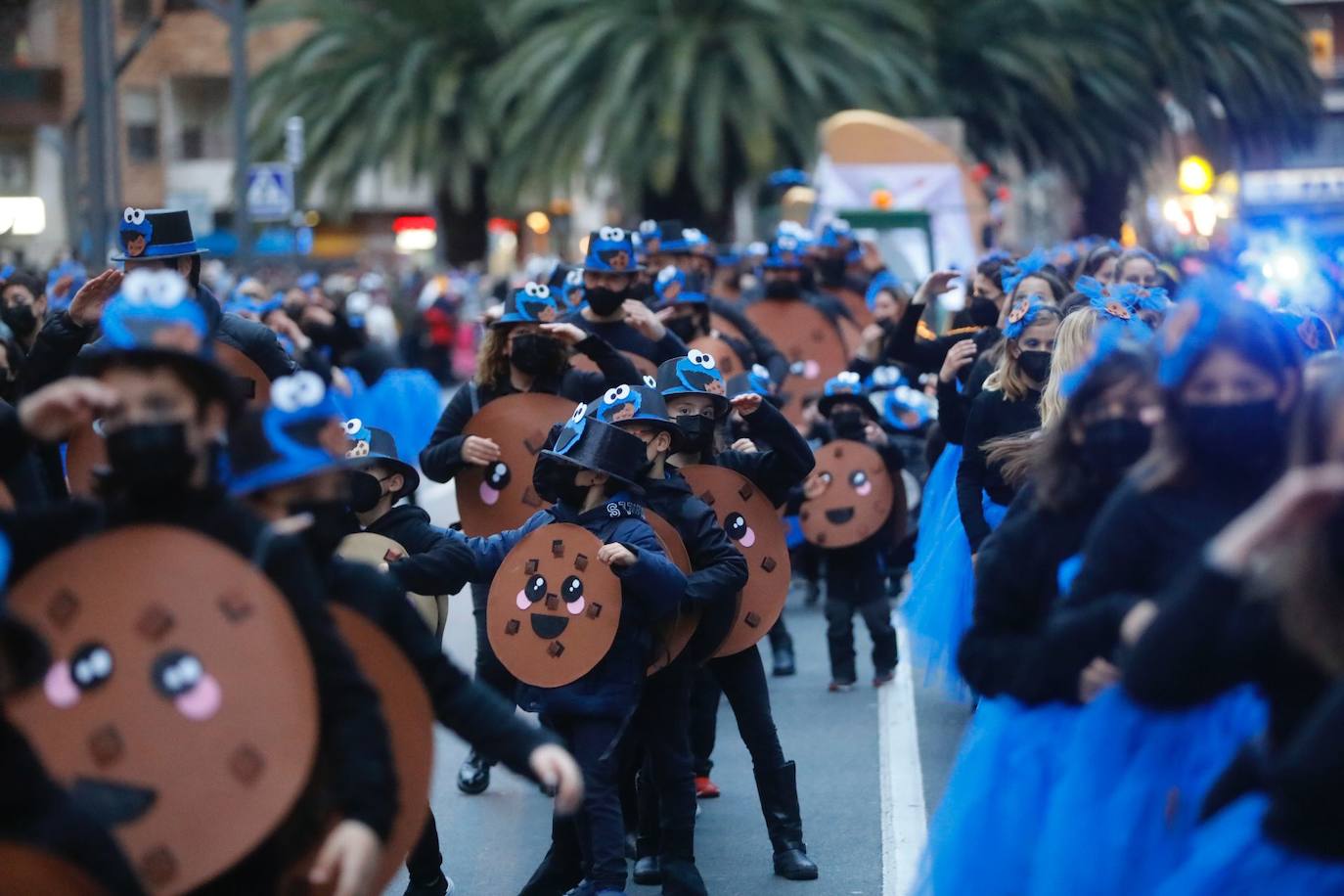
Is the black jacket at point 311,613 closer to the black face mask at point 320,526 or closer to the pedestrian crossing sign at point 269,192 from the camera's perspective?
the black face mask at point 320,526

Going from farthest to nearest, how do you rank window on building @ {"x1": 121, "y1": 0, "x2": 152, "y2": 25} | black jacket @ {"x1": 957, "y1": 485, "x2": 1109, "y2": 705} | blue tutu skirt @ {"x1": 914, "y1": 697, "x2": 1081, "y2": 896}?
window on building @ {"x1": 121, "y1": 0, "x2": 152, "y2": 25}, black jacket @ {"x1": 957, "y1": 485, "x2": 1109, "y2": 705}, blue tutu skirt @ {"x1": 914, "y1": 697, "x2": 1081, "y2": 896}

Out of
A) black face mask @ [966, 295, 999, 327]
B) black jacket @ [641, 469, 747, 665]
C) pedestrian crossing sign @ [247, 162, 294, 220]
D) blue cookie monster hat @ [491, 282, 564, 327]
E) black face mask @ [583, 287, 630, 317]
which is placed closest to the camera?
black jacket @ [641, 469, 747, 665]

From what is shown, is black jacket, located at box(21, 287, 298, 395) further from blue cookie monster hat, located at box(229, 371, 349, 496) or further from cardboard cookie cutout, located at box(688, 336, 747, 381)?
cardboard cookie cutout, located at box(688, 336, 747, 381)

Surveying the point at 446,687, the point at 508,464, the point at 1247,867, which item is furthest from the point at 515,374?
the point at 1247,867

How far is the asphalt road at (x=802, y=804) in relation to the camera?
24.7 ft

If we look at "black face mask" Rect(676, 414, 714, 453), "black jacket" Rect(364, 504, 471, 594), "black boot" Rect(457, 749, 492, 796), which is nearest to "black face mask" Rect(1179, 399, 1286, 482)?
"black jacket" Rect(364, 504, 471, 594)

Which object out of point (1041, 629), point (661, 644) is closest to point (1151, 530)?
point (1041, 629)

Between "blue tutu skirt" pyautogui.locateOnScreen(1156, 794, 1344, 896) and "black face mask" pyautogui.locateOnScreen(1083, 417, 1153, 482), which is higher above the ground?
"black face mask" pyautogui.locateOnScreen(1083, 417, 1153, 482)

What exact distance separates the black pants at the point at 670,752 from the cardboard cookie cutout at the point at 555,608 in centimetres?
50

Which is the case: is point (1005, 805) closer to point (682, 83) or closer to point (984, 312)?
point (984, 312)

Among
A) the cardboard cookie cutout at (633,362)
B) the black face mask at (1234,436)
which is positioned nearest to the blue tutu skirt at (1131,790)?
the black face mask at (1234,436)

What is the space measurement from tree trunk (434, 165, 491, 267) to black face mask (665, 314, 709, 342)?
30.6 m

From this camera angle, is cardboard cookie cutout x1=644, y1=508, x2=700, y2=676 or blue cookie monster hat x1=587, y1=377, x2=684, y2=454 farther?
blue cookie monster hat x1=587, y1=377, x2=684, y2=454

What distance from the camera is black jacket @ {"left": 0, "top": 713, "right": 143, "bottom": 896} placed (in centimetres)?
352
